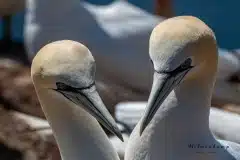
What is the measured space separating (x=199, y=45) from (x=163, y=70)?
141 millimetres

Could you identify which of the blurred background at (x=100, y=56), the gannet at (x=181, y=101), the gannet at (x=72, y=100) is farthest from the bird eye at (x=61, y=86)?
the blurred background at (x=100, y=56)

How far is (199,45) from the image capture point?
2.36m

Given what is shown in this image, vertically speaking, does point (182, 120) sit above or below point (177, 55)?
below

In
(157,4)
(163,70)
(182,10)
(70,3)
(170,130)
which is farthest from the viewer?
(182,10)

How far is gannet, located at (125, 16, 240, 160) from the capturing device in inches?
90.5

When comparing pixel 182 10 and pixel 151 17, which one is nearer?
pixel 151 17

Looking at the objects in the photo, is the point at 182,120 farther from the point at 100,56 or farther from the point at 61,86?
the point at 100,56

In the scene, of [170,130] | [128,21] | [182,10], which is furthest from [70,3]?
[182,10]

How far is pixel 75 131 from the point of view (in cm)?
255

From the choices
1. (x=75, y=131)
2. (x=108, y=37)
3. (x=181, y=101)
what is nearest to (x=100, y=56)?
(x=108, y=37)

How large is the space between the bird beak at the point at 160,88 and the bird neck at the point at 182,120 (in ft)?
0.46

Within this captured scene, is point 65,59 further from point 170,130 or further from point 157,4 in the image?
point 157,4

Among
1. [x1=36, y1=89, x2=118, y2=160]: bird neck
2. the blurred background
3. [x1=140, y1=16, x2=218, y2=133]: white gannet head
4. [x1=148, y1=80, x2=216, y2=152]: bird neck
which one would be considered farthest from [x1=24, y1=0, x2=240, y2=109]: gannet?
[x1=140, y1=16, x2=218, y2=133]: white gannet head

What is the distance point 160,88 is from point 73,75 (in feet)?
0.75
